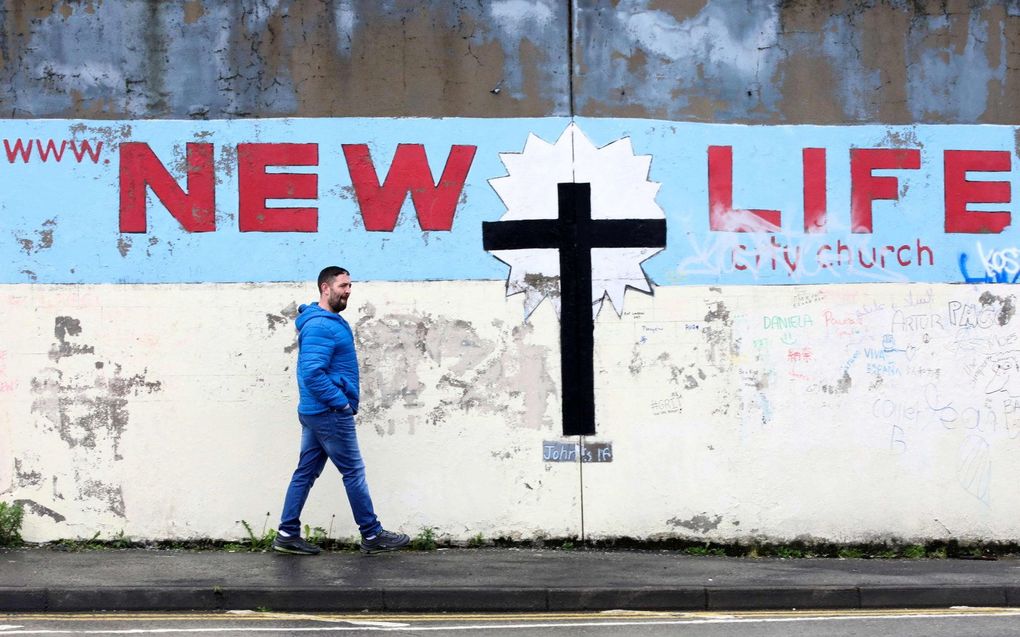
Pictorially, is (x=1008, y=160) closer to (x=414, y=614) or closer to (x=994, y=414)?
(x=994, y=414)

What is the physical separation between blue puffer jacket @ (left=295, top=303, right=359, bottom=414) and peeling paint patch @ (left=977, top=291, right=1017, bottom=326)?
14.5ft

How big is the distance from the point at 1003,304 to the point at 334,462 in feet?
15.7

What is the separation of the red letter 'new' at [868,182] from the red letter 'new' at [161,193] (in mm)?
4439

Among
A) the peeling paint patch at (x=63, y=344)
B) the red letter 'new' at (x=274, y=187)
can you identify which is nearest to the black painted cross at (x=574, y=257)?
the red letter 'new' at (x=274, y=187)

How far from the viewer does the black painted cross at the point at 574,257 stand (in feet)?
30.7

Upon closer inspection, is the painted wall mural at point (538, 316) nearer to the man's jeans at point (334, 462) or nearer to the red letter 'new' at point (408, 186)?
the red letter 'new' at point (408, 186)

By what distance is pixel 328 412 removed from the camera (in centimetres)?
865

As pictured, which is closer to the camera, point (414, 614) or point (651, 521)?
point (414, 614)

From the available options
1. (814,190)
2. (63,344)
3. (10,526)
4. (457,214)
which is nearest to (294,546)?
(10,526)

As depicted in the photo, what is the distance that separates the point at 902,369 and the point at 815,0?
8.72 ft

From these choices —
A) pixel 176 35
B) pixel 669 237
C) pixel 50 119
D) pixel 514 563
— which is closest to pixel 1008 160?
pixel 669 237

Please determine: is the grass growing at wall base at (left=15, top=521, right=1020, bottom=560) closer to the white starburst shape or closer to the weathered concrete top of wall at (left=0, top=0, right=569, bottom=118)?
the white starburst shape

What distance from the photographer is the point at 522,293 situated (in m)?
9.34

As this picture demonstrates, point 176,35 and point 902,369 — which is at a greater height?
point 176,35
